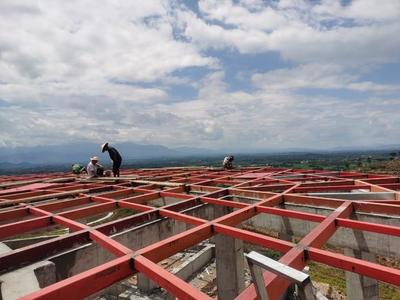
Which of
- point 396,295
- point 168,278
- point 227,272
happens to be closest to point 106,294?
point 227,272

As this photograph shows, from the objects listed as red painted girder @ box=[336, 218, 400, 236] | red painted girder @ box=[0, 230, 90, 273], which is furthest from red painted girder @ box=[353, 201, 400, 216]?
red painted girder @ box=[0, 230, 90, 273]

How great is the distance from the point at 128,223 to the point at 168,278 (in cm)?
382

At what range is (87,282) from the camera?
12.8 ft

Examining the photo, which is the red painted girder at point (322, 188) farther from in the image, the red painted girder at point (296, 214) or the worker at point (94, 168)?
the worker at point (94, 168)

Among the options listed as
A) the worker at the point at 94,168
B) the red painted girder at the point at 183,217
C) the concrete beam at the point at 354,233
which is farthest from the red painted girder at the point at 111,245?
the worker at the point at 94,168

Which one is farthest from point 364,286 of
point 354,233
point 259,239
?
point 259,239

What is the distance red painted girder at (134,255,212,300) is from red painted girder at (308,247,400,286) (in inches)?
76.3

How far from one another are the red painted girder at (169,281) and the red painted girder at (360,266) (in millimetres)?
1937

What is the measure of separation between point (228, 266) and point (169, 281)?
33.7 ft

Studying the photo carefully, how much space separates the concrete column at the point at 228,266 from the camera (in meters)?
13.2

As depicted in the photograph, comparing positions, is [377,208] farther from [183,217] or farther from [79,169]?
[79,169]

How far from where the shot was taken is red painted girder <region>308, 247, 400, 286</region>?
3.68m

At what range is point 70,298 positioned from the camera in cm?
372

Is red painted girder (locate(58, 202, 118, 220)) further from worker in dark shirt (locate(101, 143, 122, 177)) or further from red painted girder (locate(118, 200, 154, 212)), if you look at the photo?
worker in dark shirt (locate(101, 143, 122, 177))
